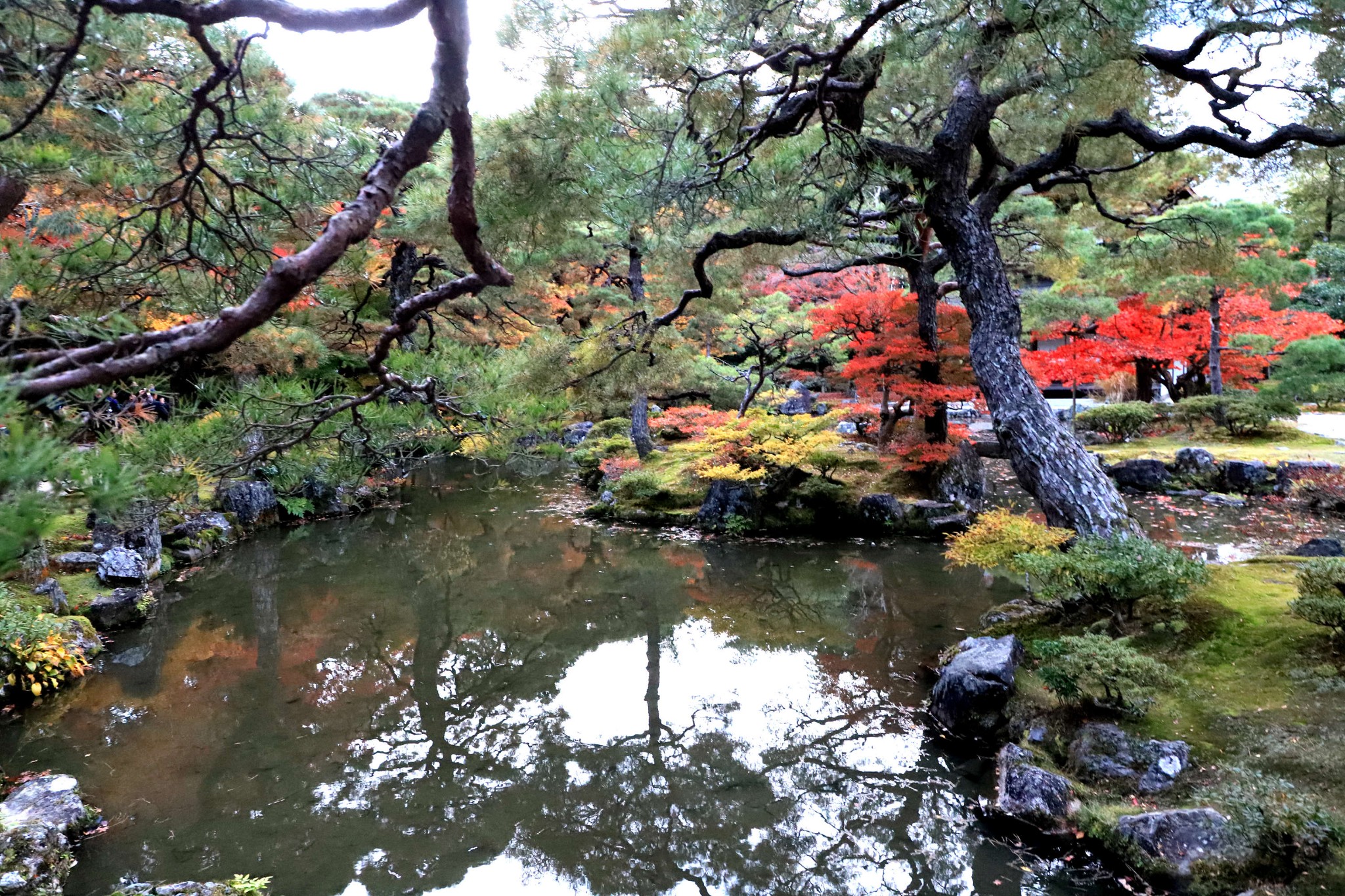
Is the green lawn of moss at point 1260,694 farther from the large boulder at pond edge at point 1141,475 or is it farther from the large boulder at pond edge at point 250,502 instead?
the large boulder at pond edge at point 250,502

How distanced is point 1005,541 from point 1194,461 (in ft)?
23.7

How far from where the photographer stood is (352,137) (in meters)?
3.05

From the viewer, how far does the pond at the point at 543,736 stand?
3074 mm

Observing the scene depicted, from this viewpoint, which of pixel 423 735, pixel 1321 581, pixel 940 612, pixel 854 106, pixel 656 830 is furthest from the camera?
pixel 940 612

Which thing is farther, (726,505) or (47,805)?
(726,505)

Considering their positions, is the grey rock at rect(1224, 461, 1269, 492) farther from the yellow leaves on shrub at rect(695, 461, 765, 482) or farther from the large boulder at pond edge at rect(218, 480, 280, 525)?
the large boulder at pond edge at rect(218, 480, 280, 525)

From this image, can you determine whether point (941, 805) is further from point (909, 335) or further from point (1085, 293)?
point (1085, 293)

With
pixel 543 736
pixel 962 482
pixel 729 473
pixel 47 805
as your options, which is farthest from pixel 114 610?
pixel 962 482

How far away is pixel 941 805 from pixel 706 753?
125 centimetres

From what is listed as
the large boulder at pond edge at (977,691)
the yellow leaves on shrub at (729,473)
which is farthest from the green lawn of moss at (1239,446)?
the large boulder at pond edge at (977,691)

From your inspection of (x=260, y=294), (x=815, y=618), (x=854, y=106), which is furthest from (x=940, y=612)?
(x=260, y=294)

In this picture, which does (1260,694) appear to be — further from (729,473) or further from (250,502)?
(250,502)

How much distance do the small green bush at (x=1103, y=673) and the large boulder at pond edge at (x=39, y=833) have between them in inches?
176

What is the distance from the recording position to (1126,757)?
3.16 metres
